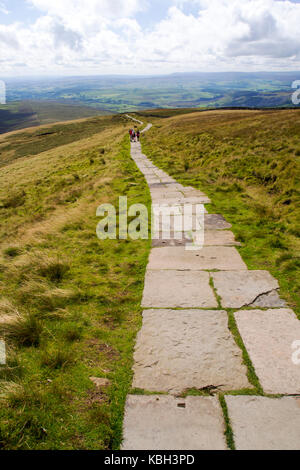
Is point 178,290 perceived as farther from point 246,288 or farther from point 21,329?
point 21,329

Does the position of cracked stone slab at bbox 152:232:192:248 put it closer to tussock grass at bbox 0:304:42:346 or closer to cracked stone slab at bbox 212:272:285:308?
cracked stone slab at bbox 212:272:285:308

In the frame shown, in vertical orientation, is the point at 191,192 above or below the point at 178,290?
above

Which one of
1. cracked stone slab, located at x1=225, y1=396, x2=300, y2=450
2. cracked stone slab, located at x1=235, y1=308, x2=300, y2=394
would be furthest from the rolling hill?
cracked stone slab, located at x1=225, y1=396, x2=300, y2=450

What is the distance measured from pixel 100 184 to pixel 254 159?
27.2 feet

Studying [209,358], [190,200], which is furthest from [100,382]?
[190,200]

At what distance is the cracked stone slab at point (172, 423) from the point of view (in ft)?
7.80

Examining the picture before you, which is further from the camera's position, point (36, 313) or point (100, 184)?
point (100, 184)

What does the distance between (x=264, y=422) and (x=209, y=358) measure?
86 centimetres

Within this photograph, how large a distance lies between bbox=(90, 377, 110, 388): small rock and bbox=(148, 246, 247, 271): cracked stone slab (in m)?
2.65

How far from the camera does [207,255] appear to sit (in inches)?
227

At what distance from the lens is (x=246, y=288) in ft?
15.0

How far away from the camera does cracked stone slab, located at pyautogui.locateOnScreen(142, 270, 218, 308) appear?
4.28 m
